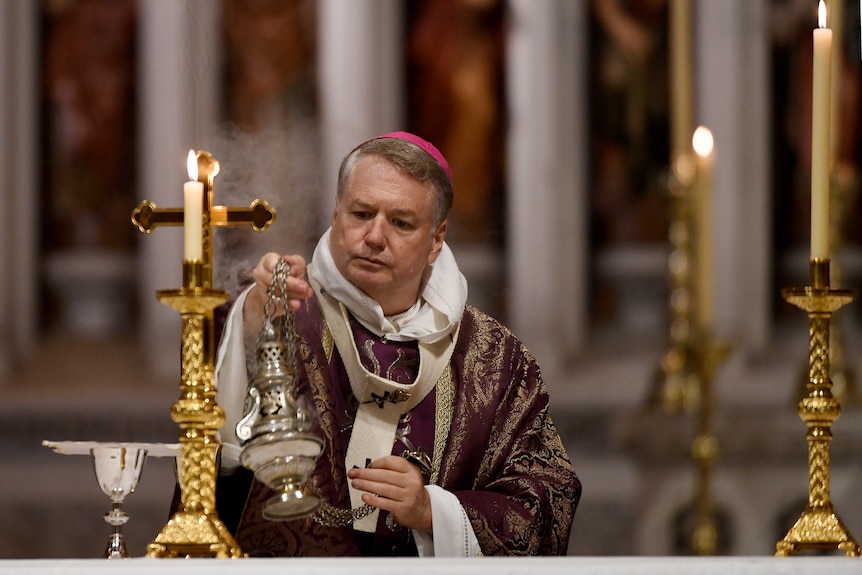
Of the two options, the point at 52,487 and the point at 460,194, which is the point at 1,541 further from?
the point at 460,194

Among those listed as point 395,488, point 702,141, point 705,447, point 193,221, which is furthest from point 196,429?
point 705,447

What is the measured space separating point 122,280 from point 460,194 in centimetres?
167

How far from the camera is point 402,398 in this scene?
2740 millimetres

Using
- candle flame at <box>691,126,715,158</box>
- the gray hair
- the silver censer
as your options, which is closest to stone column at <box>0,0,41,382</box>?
candle flame at <box>691,126,715,158</box>

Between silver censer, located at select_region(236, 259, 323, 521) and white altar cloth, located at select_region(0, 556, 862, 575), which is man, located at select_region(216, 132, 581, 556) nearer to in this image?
silver censer, located at select_region(236, 259, 323, 521)

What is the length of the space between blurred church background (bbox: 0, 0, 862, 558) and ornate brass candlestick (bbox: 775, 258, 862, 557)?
12.7 ft

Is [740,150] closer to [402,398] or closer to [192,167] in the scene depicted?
[402,398]

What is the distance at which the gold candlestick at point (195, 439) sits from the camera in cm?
217

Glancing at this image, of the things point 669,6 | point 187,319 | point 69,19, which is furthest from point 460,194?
point 187,319

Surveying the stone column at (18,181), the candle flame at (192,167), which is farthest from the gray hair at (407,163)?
the stone column at (18,181)

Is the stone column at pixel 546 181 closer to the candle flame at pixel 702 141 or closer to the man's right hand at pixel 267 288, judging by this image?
the candle flame at pixel 702 141

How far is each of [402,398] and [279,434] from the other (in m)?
0.68

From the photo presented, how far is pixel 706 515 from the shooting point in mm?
5223

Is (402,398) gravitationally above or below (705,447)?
above
